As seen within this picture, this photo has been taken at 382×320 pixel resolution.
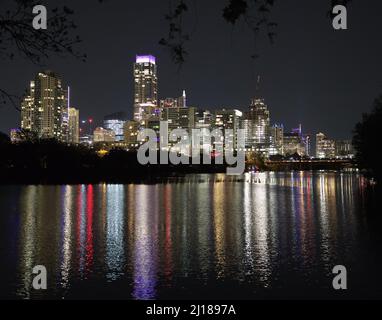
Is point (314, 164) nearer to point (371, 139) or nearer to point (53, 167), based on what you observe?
point (53, 167)

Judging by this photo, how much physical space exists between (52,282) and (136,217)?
1364cm

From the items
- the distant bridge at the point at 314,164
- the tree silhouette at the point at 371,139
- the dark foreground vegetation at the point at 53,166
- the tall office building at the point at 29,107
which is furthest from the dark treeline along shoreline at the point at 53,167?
the distant bridge at the point at 314,164

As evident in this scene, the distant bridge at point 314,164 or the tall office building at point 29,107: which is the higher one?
the distant bridge at point 314,164

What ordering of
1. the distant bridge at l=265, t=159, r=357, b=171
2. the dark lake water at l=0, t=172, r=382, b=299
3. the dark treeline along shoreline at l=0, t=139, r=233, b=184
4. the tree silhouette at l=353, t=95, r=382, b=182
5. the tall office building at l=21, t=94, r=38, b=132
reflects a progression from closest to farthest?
the tall office building at l=21, t=94, r=38, b=132, the dark lake water at l=0, t=172, r=382, b=299, the tree silhouette at l=353, t=95, r=382, b=182, the dark treeline along shoreline at l=0, t=139, r=233, b=184, the distant bridge at l=265, t=159, r=357, b=171

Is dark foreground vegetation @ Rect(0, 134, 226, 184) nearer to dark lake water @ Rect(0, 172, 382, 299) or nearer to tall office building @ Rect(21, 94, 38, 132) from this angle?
tall office building @ Rect(21, 94, 38, 132)

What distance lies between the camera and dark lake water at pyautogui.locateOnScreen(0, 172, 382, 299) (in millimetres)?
12031

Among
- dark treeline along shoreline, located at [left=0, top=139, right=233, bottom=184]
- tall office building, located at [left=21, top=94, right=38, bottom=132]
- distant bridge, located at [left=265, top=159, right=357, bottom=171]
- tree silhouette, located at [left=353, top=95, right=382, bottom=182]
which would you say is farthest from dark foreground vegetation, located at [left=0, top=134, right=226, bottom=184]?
distant bridge, located at [left=265, top=159, right=357, bottom=171]

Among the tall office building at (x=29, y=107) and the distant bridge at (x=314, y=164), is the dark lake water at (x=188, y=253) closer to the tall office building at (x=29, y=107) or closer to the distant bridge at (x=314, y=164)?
the tall office building at (x=29, y=107)

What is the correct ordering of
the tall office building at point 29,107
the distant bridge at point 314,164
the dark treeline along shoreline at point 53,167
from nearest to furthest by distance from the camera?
the tall office building at point 29,107, the dark treeline along shoreline at point 53,167, the distant bridge at point 314,164

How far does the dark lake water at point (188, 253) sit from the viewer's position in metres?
12.0

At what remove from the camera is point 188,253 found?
16438 mm

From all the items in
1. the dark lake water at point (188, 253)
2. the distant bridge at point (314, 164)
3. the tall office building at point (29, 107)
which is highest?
the distant bridge at point (314, 164)

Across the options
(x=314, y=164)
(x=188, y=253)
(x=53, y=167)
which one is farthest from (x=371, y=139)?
(x=314, y=164)
